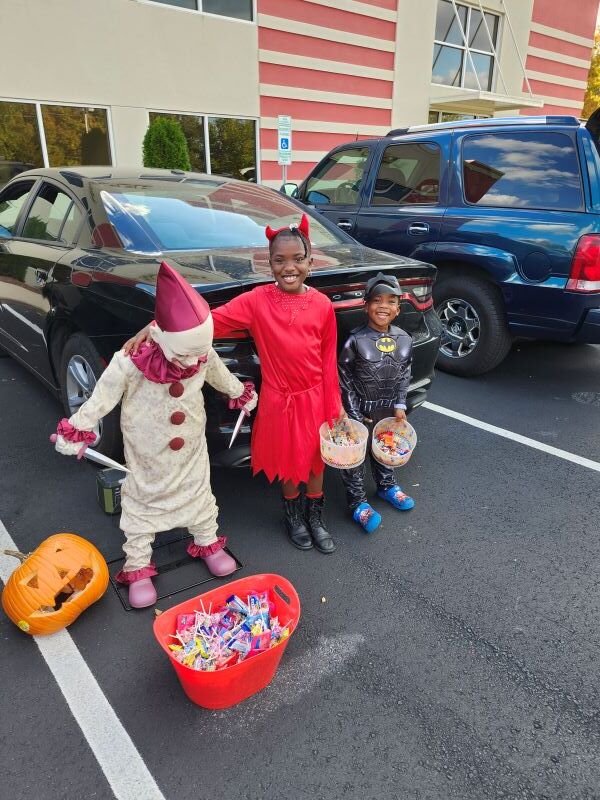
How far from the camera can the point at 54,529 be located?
2.92 meters

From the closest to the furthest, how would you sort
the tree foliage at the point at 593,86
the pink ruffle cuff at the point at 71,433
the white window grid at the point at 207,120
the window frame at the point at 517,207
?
1. the pink ruffle cuff at the point at 71,433
2. the window frame at the point at 517,207
3. the white window grid at the point at 207,120
4. the tree foliage at the point at 593,86

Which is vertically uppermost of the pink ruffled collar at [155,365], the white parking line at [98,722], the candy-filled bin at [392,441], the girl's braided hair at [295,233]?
the girl's braided hair at [295,233]

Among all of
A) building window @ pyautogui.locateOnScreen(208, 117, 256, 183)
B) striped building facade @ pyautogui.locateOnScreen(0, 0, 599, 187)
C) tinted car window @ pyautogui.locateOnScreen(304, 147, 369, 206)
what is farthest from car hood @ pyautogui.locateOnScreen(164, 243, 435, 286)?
building window @ pyautogui.locateOnScreen(208, 117, 256, 183)

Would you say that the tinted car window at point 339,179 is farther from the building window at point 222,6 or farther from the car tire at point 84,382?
the building window at point 222,6

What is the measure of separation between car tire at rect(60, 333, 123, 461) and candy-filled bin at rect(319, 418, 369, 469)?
1.05 m

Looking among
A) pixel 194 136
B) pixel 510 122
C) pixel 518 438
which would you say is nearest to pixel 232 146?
pixel 194 136

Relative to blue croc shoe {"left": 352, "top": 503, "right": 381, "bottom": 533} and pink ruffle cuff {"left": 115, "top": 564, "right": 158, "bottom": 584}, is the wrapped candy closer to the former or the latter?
pink ruffle cuff {"left": 115, "top": 564, "right": 158, "bottom": 584}

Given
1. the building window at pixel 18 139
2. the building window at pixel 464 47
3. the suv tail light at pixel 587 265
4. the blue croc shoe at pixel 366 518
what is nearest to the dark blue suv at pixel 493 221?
the suv tail light at pixel 587 265

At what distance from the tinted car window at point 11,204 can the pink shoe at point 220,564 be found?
310 centimetres

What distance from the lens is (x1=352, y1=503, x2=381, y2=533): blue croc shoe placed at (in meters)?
2.97

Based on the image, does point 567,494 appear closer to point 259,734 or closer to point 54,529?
point 259,734

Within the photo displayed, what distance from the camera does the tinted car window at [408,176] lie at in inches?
207

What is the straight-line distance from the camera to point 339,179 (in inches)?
250

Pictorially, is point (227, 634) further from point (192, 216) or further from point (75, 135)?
point (75, 135)
